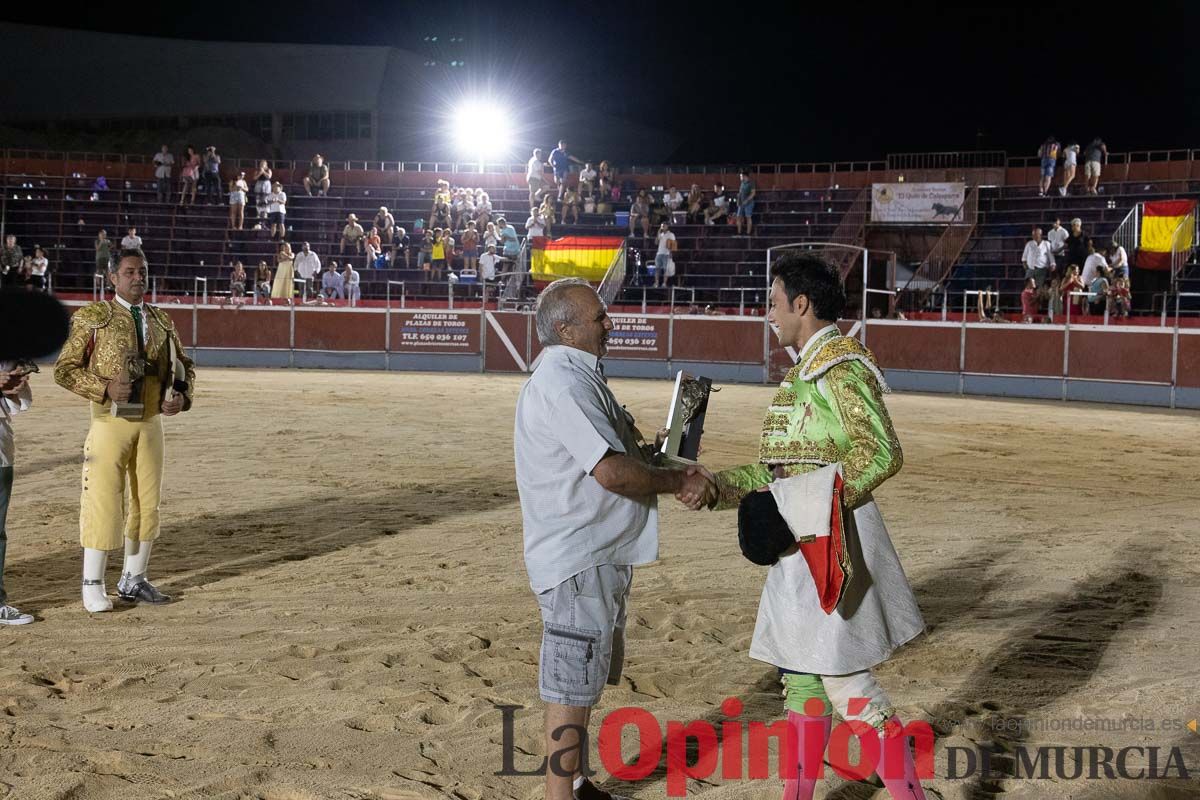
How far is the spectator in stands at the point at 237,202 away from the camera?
1106 inches

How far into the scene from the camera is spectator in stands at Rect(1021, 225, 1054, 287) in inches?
Answer: 850

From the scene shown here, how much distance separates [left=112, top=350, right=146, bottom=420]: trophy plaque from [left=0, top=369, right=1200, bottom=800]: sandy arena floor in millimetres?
1004

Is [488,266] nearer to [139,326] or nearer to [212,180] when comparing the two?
[212,180]

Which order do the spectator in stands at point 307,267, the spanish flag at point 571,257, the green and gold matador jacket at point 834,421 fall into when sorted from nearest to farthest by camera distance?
the green and gold matador jacket at point 834,421 → the spectator in stands at point 307,267 → the spanish flag at point 571,257

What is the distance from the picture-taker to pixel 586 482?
10.7 ft

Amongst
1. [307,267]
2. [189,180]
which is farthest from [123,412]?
[189,180]

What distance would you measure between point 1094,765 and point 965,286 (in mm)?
21869

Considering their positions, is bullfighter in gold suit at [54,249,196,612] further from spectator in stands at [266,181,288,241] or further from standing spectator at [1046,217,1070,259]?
spectator in stands at [266,181,288,241]

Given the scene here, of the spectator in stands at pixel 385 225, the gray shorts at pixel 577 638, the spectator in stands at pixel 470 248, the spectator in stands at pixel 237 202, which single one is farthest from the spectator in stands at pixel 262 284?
the gray shorts at pixel 577 638

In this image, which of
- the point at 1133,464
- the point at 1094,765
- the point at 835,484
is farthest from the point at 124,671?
the point at 1133,464

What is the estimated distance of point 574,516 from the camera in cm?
327

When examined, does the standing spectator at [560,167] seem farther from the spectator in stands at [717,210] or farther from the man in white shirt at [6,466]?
the man in white shirt at [6,466]

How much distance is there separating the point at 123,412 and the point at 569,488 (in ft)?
11.4

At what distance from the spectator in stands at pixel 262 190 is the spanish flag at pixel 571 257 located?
23.5 ft
